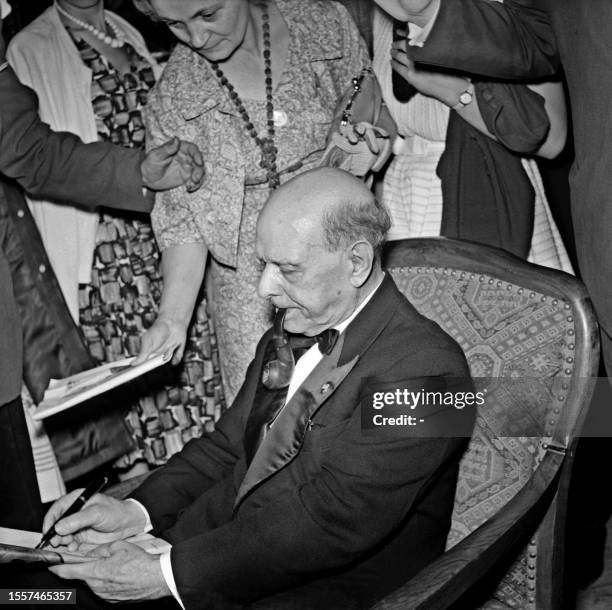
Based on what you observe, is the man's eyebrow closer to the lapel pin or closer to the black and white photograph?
the black and white photograph

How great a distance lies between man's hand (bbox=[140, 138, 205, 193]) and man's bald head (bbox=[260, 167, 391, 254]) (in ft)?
2.01

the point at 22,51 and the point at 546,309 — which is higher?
the point at 22,51

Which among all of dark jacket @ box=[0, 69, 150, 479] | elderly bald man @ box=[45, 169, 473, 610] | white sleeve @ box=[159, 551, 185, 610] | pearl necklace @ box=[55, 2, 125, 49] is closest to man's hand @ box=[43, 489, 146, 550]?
elderly bald man @ box=[45, 169, 473, 610]

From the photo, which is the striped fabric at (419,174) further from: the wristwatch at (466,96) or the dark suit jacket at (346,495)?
the dark suit jacket at (346,495)

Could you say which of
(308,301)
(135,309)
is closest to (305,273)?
(308,301)

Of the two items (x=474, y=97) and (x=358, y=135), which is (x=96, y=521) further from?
(x=474, y=97)

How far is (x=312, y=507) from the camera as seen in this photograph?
1.78 meters

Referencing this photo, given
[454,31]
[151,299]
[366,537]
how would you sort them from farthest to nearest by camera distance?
[151,299], [454,31], [366,537]

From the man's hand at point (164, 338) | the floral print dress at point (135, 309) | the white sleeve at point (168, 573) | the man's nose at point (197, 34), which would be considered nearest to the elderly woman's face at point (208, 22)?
the man's nose at point (197, 34)

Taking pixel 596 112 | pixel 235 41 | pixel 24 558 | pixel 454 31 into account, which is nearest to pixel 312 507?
pixel 24 558

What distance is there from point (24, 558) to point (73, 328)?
120 centimetres

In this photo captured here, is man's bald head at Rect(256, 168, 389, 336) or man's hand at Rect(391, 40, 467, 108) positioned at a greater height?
man's hand at Rect(391, 40, 467, 108)

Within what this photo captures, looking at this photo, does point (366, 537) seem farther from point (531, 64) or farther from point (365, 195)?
point (531, 64)

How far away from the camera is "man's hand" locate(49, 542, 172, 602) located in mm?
1795
